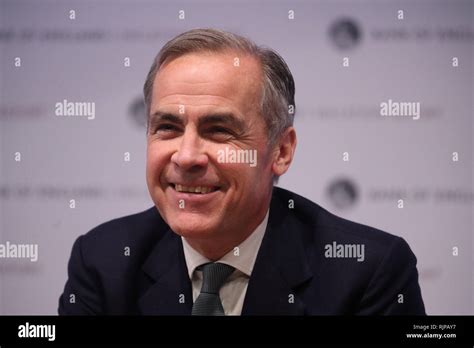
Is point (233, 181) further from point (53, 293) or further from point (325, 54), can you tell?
point (53, 293)

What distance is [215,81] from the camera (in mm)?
1688

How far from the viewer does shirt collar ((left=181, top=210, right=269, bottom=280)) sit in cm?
178

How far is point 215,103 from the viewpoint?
5.54ft

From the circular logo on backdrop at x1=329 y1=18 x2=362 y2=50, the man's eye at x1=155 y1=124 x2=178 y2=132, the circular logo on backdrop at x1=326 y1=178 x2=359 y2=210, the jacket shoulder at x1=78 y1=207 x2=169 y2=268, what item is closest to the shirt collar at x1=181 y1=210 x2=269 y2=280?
the jacket shoulder at x1=78 y1=207 x2=169 y2=268

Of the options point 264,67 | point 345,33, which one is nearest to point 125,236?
point 264,67

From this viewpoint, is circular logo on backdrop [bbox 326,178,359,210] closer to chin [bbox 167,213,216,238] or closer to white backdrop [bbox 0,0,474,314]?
white backdrop [bbox 0,0,474,314]

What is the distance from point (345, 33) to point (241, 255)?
804 millimetres

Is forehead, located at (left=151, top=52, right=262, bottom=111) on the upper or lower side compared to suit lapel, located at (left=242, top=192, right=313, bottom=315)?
upper

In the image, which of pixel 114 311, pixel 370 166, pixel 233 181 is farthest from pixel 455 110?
pixel 114 311

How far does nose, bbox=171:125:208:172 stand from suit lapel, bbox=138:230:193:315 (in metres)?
0.29

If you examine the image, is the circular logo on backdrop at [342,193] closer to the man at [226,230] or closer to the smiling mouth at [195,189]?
the man at [226,230]

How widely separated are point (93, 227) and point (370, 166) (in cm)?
94

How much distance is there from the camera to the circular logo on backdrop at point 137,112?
6.11 ft

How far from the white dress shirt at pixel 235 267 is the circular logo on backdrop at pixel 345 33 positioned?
2.04 ft
